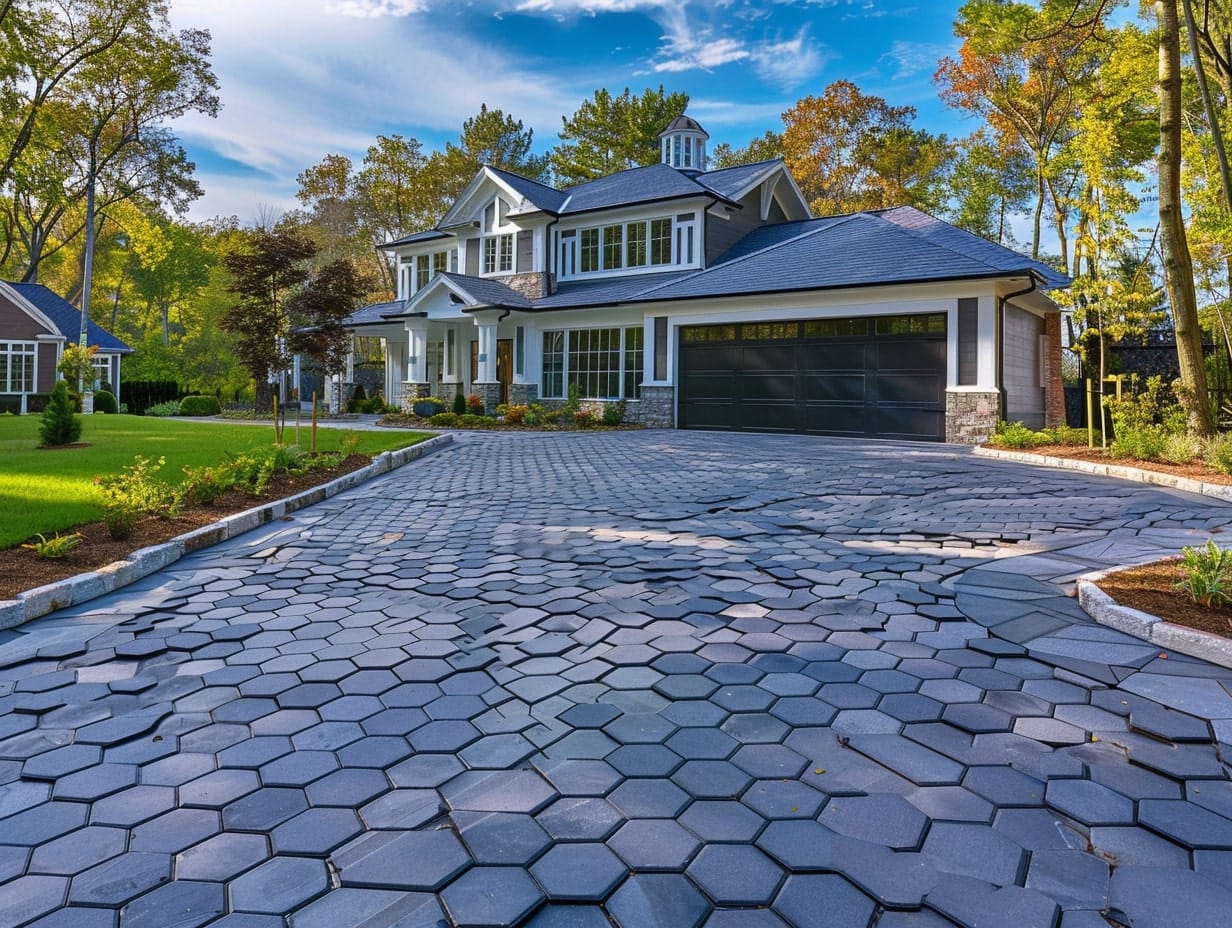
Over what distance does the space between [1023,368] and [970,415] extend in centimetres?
291

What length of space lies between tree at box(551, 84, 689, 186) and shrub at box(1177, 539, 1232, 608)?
33.5 m

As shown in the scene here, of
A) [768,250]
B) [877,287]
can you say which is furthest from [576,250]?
[877,287]

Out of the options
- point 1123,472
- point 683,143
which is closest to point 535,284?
point 683,143

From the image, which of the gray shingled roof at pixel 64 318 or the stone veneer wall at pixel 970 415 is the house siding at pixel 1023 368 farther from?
the gray shingled roof at pixel 64 318

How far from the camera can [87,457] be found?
371 inches

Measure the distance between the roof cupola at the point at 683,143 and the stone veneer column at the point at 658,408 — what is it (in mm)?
10345

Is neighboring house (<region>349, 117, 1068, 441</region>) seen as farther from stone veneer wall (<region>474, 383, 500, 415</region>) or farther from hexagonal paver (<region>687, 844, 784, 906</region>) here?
hexagonal paver (<region>687, 844, 784, 906</region>)

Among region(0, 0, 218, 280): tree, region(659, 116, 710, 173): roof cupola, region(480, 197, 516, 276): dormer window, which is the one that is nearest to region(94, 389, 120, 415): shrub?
region(0, 0, 218, 280): tree

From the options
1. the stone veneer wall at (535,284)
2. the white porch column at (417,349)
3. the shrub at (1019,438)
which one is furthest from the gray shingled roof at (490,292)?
the shrub at (1019,438)

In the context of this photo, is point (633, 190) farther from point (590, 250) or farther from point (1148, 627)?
point (1148, 627)

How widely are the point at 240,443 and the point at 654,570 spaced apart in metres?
9.89

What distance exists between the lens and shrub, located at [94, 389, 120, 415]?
26.2 m

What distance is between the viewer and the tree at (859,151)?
95.9 feet

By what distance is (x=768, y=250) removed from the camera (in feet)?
61.1
